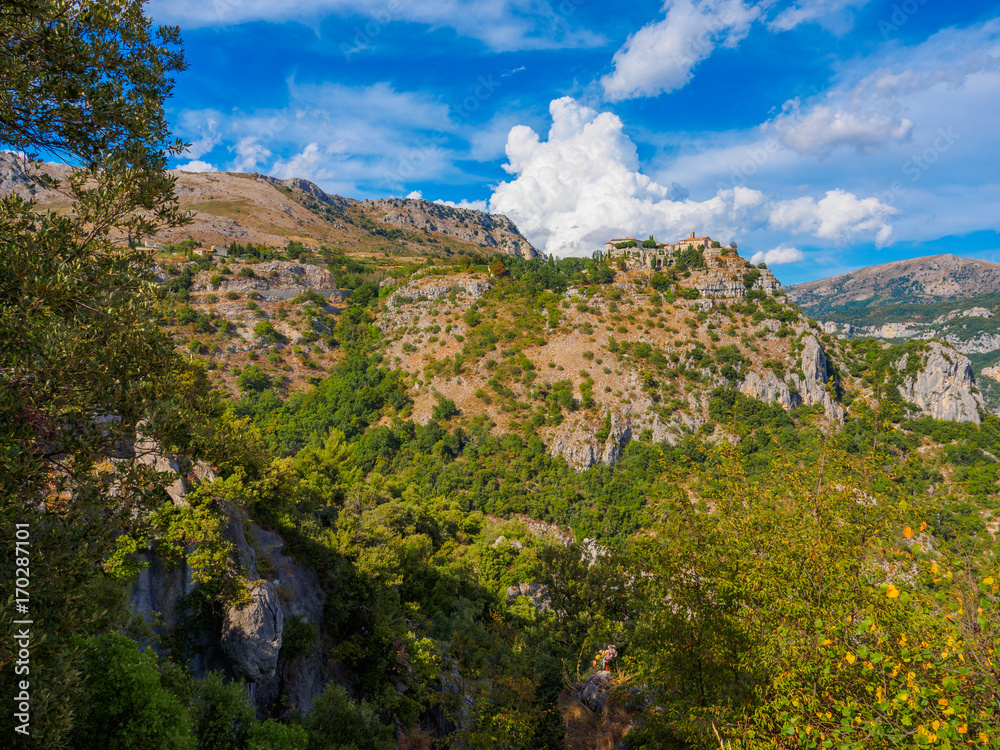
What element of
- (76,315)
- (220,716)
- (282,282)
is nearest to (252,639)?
(220,716)

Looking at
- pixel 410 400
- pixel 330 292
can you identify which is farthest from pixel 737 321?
pixel 330 292

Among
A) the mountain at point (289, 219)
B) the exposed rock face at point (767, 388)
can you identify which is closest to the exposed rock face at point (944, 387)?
the exposed rock face at point (767, 388)

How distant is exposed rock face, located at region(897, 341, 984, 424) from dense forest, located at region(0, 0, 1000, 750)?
2656 inches

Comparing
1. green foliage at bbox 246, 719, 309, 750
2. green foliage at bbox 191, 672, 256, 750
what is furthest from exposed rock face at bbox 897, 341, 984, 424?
green foliage at bbox 191, 672, 256, 750

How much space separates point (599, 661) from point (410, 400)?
51.8 m

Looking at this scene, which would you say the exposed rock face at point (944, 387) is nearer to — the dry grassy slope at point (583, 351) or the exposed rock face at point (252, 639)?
the dry grassy slope at point (583, 351)

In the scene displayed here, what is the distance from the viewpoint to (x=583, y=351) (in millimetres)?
68625

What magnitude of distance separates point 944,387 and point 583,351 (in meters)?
50.2

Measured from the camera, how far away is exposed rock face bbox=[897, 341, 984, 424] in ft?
187

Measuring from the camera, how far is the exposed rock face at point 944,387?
57.1m

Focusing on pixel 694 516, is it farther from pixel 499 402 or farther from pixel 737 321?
pixel 737 321

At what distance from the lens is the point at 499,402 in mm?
65125

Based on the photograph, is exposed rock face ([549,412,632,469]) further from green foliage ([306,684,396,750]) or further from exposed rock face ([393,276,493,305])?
green foliage ([306,684,396,750])

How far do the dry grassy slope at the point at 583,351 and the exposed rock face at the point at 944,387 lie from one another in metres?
15.4
